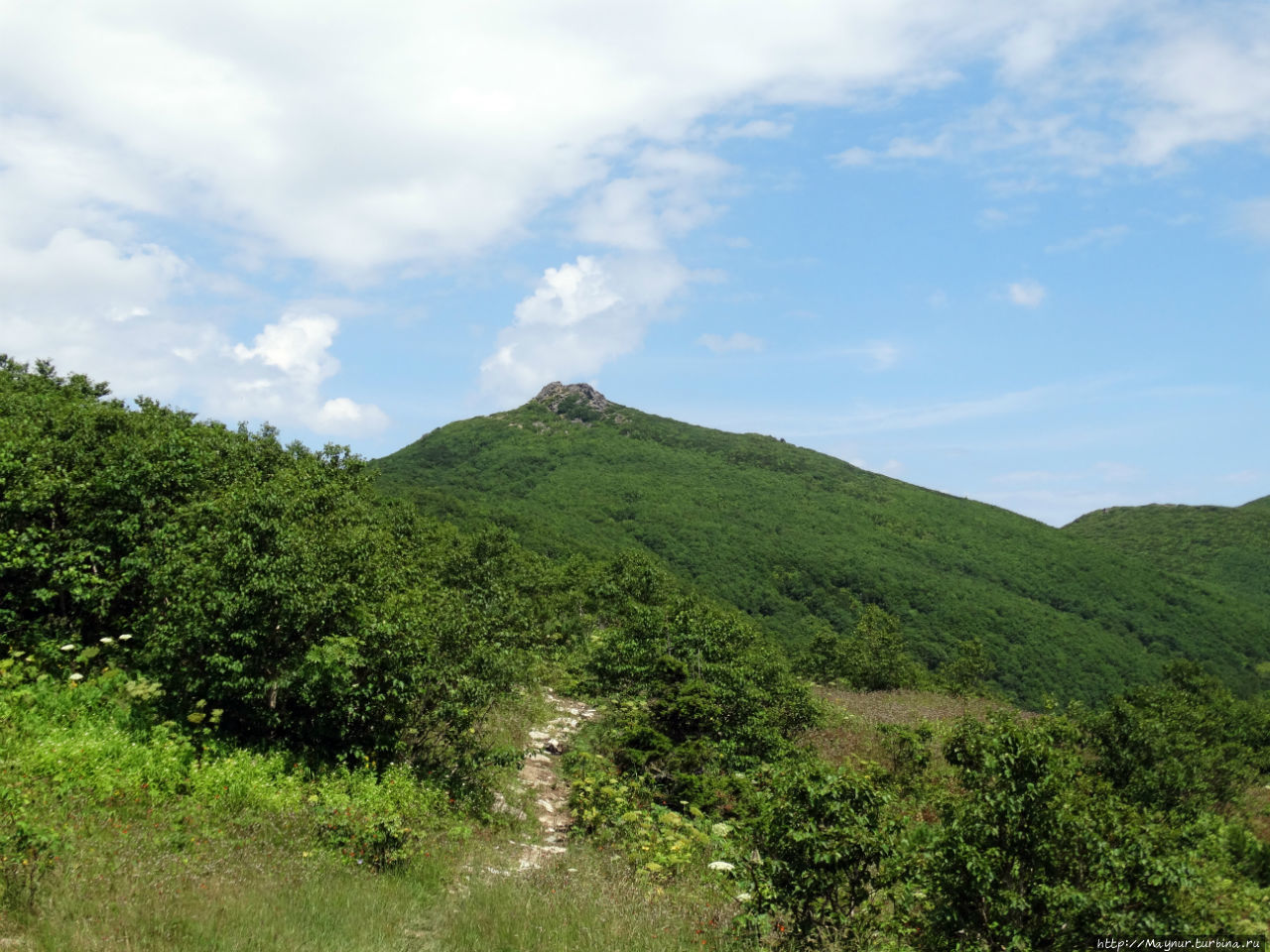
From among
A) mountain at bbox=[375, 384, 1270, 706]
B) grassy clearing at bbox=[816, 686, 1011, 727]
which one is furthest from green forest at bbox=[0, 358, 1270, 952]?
mountain at bbox=[375, 384, 1270, 706]

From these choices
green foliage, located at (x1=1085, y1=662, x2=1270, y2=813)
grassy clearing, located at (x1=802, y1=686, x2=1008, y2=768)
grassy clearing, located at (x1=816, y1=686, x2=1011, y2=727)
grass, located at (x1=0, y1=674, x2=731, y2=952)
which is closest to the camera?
grass, located at (x1=0, y1=674, x2=731, y2=952)

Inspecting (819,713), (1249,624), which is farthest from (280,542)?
(1249,624)

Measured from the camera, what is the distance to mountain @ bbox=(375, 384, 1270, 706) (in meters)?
114

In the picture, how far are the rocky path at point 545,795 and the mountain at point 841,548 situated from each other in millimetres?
67102

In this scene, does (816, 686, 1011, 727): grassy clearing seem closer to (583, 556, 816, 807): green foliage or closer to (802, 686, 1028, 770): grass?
(802, 686, 1028, 770): grass

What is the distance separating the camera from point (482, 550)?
138ft

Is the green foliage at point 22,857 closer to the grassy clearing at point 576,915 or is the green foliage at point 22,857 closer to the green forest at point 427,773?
the green forest at point 427,773

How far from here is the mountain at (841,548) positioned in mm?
114375

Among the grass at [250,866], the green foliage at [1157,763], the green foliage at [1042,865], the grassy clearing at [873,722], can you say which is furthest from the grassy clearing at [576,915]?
the green foliage at [1157,763]

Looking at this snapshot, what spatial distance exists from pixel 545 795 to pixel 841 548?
133 meters

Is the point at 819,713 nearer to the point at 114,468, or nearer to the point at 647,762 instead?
the point at 647,762

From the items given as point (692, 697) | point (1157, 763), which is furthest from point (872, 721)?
point (692, 697)

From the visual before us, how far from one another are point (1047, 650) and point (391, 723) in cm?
12391

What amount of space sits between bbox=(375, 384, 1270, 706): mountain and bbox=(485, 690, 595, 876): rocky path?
6710 cm
